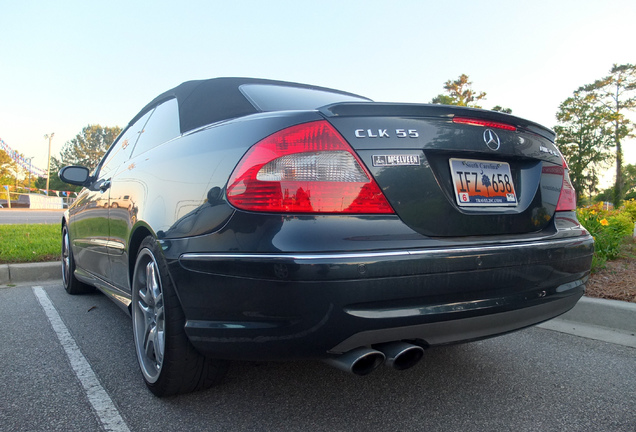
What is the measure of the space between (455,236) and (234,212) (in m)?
0.80

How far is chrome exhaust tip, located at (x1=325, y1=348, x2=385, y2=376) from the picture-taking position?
1.53 metres

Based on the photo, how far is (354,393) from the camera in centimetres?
214

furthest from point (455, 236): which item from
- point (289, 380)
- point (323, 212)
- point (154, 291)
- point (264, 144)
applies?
point (154, 291)

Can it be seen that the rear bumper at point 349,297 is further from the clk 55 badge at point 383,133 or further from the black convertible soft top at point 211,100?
the black convertible soft top at point 211,100

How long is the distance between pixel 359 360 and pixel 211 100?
58.8 inches

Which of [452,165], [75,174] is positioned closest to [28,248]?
[75,174]

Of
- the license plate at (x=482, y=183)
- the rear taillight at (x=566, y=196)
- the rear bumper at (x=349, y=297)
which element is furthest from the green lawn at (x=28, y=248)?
the rear taillight at (x=566, y=196)

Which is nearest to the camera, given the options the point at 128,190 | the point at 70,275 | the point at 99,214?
the point at 128,190

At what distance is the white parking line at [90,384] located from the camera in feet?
6.10

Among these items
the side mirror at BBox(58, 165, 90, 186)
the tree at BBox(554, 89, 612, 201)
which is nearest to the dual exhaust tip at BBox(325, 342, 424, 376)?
the side mirror at BBox(58, 165, 90, 186)

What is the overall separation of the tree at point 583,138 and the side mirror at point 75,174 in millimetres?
43766

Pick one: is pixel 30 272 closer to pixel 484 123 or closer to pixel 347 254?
pixel 347 254

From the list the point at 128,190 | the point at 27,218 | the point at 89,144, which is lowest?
the point at 27,218

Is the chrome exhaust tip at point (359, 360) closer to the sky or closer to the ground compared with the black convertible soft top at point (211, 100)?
closer to the ground
